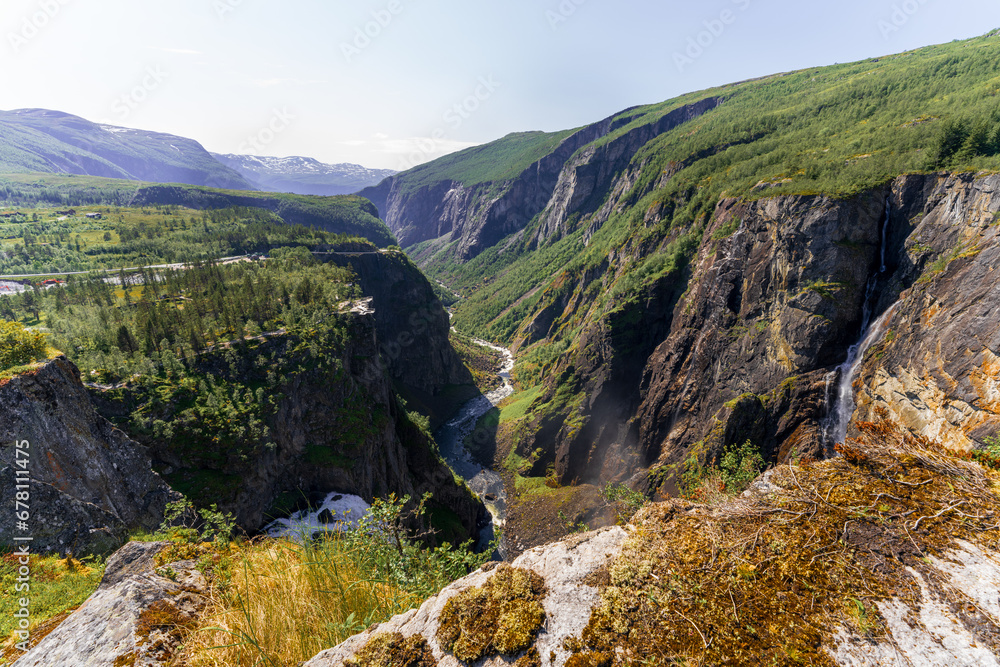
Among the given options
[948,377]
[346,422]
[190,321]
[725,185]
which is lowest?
[346,422]

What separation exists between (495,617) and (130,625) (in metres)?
4.66

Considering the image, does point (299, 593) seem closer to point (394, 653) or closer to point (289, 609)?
point (289, 609)

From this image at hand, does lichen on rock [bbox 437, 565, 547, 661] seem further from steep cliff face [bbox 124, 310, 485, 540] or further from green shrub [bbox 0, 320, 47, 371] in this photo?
green shrub [bbox 0, 320, 47, 371]

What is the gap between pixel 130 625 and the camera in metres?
4.61

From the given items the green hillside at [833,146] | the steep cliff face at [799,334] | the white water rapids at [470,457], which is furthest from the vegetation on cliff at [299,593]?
the green hillside at [833,146]

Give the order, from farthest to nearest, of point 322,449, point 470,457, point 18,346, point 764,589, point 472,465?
point 470,457, point 472,465, point 322,449, point 18,346, point 764,589

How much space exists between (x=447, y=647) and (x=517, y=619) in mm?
748

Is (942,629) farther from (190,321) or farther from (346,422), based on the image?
(190,321)

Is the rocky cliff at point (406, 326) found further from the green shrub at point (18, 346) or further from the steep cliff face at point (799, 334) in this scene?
the green shrub at point (18, 346)

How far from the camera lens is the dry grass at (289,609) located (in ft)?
13.3

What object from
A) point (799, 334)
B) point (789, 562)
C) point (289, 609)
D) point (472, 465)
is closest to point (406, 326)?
point (472, 465)

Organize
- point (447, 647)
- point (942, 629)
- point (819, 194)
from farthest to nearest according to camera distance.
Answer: point (819, 194) → point (447, 647) → point (942, 629)

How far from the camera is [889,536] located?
3.90 meters

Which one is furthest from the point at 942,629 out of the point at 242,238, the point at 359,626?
the point at 242,238
